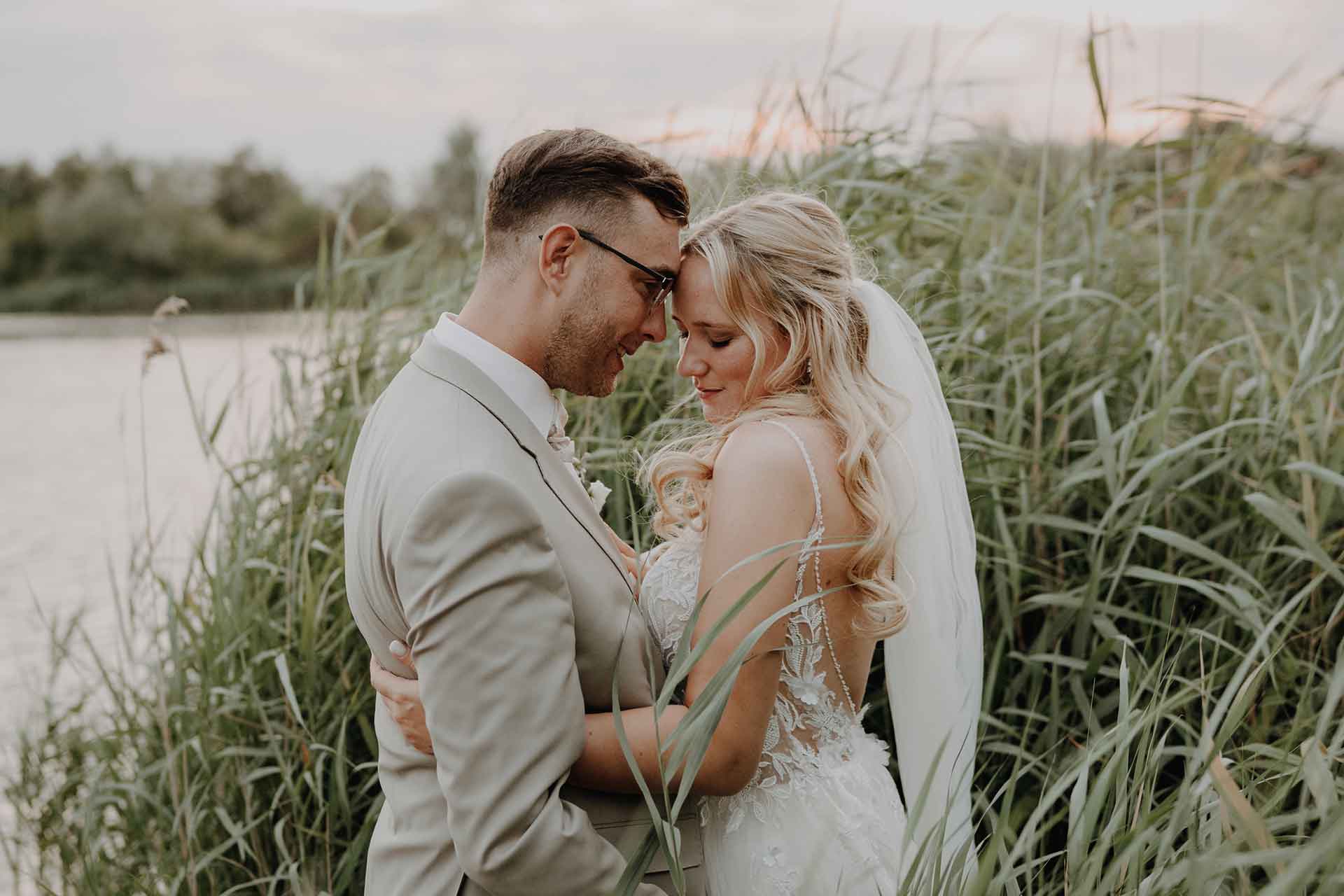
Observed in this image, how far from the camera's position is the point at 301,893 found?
276cm

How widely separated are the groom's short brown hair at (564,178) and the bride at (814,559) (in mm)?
278

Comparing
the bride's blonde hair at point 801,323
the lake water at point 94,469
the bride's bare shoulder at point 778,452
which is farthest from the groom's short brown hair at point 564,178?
the lake water at point 94,469

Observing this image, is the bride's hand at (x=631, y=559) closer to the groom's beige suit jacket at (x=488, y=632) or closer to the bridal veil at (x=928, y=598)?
the groom's beige suit jacket at (x=488, y=632)

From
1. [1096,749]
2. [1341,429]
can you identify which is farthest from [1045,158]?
[1096,749]

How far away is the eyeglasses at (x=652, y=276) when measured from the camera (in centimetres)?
209

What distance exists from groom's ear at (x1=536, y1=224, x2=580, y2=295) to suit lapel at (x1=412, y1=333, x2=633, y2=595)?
249mm

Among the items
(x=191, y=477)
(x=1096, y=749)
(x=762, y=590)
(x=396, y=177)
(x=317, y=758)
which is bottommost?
(x=191, y=477)

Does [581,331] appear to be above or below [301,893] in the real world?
above

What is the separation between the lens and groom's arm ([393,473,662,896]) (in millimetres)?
1601

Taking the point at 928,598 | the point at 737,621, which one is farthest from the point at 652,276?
the point at 928,598

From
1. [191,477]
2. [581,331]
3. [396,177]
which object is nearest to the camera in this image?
[581,331]

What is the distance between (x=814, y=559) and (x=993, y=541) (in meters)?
1.10

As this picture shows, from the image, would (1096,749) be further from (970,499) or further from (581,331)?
(970,499)

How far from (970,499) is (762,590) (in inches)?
51.6
